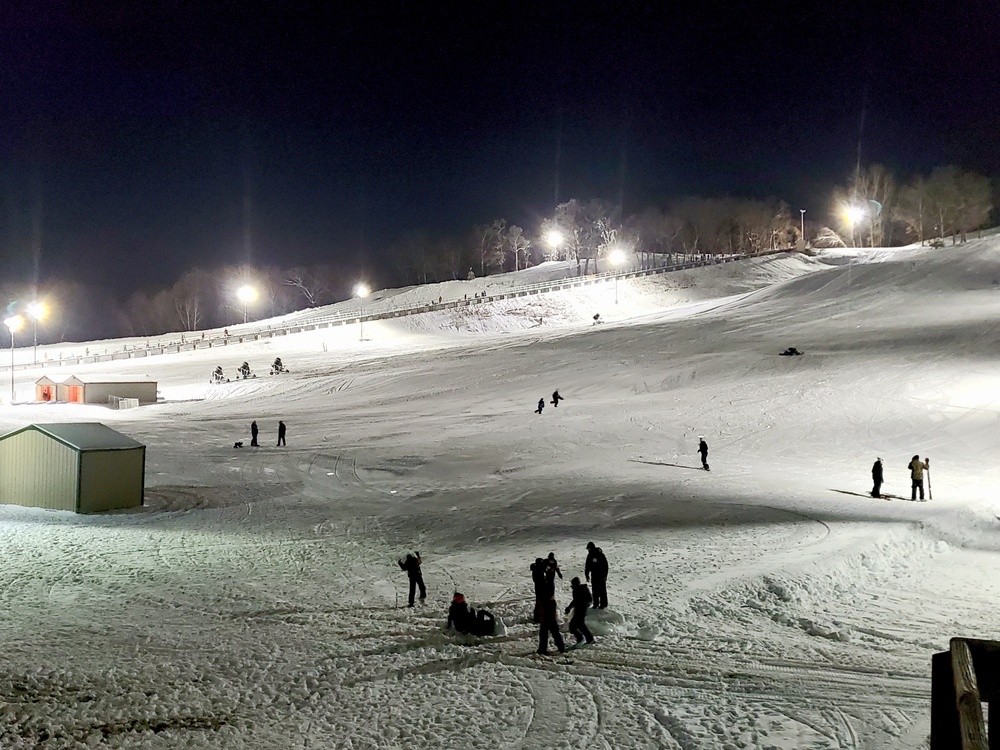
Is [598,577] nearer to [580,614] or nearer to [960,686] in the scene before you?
[580,614]

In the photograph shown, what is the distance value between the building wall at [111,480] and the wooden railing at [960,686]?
21902 mm

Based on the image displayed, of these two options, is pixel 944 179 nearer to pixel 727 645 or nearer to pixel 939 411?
pixel 939 411

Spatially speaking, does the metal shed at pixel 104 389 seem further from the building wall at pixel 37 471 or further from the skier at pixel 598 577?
the skier at pixel 598 577

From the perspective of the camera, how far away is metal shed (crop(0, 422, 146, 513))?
21.0m

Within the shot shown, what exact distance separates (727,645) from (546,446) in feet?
63.3

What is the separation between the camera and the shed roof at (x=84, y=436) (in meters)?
21.0

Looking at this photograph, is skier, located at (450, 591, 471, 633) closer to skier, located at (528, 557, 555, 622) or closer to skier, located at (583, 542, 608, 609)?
skier, located at (528, 557, 555, 622)

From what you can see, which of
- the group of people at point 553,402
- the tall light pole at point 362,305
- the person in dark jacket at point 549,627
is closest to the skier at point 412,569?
the person in dark jacket at point 549,627

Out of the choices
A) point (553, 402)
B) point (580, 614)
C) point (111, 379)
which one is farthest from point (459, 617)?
point (111, 379)

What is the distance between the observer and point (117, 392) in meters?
44.9

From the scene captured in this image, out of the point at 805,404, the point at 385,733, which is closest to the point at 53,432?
the point at 385,733

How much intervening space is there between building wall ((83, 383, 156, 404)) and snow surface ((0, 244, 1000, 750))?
1.68 meters

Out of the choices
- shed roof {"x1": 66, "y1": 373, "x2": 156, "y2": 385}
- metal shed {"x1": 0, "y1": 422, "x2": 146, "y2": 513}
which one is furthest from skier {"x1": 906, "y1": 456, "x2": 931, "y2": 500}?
shed roof {"x1": 66, "y1": 373, "x2": 156, "y2": 385}

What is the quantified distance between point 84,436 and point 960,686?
23.0 metres
